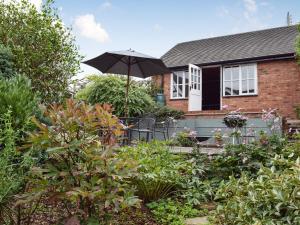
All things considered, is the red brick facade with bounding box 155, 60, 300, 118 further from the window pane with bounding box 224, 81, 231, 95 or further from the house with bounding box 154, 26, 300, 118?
the window pane with bounding box 224, 81, 231, 95

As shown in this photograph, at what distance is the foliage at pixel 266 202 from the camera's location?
2.78m

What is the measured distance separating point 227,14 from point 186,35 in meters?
6.47

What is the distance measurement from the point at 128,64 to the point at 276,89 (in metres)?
6.50

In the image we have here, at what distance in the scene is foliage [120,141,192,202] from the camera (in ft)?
13.4

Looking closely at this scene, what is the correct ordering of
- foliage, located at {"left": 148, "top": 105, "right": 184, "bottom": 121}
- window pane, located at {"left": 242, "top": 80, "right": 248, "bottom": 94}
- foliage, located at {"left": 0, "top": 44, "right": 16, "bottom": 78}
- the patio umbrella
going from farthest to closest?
window pane, located at {"left": 242, "top": 80, "right": 248, "bottom": 94}, foliage, located at {"left": 148, "top": 105, "right": 184, "bottom": 121}, the patio umbrella, foliage, located at {"left": 0, "top": 44, "right": 16, "bottom": 78}

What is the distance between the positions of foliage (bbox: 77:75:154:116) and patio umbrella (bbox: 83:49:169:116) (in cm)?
212

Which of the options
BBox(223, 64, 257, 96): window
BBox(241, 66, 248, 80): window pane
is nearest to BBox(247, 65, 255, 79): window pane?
BBox(223, 64, 257, 96): window

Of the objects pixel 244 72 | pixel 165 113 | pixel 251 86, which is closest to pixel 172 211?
pixel 165 113

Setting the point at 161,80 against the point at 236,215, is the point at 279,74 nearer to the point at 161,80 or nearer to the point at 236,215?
the point at 161,80

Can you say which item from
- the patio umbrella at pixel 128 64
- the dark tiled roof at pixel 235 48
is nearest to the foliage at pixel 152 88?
the dark tiled roof at pixel 235 48

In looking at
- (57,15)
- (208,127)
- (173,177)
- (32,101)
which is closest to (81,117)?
(32,101)

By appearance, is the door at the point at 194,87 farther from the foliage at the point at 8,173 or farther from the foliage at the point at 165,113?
the foliage at the point at 8,173

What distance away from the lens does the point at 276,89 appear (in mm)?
13133

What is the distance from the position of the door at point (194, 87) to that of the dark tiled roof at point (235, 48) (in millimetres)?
516
